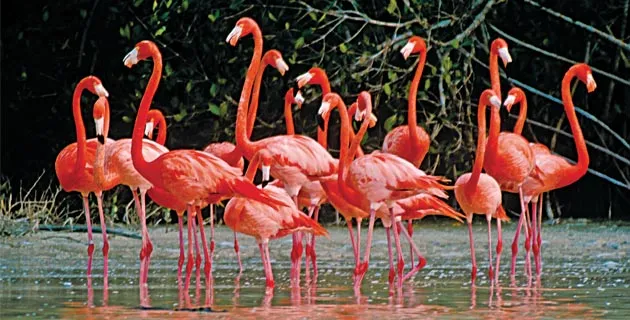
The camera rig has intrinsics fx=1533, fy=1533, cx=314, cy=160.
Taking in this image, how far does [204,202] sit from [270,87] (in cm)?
383

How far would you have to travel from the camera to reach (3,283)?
7359 mm

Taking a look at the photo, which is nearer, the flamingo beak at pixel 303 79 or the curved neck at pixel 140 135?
the curved neck at pixel 140 135

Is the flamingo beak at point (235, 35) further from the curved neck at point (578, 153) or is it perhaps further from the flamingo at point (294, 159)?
the curved neck at point (578, 153)

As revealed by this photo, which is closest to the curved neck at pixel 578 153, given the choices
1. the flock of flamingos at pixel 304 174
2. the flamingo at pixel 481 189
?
the flock of flamingos at pixel 304 174

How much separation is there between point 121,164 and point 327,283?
1234mm

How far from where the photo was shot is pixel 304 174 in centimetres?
Answer: 776

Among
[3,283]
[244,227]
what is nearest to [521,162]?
[244,227]

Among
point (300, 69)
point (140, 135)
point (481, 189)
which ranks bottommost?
point (481, 189)

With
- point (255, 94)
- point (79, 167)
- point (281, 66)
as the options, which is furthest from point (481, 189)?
point (79, 167)

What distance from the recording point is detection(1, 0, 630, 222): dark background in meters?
10.7

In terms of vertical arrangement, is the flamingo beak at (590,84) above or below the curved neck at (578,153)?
above

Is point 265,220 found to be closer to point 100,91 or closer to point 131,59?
point 131,59

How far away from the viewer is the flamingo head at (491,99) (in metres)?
7.66

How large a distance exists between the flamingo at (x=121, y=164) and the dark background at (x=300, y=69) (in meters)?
2.44
